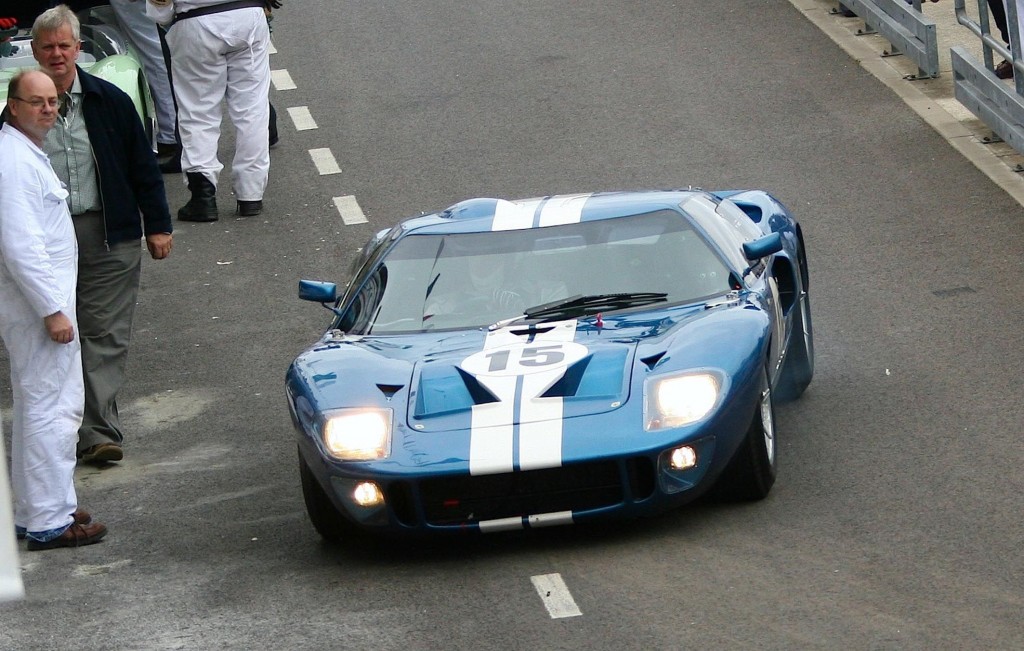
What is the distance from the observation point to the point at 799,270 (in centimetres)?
865

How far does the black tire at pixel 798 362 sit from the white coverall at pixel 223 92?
17.4 feet

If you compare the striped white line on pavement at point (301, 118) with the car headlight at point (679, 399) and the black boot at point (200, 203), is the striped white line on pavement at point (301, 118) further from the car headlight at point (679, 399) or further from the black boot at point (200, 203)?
the car headlight at point (679, 399)

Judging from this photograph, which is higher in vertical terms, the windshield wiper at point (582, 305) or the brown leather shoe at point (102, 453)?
the windshield wiper at point (582, 305)

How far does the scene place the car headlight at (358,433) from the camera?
6.61 m

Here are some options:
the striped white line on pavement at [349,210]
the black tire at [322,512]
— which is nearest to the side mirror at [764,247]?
the black tire at [322,512]

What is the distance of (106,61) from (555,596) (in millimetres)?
7264

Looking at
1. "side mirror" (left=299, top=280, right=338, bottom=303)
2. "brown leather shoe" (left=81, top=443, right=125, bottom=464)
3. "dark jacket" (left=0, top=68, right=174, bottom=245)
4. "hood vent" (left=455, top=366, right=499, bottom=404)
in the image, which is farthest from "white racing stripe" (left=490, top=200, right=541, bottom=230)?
"brown leather shoe" (left=81, top=443, right=125, bottom=464)

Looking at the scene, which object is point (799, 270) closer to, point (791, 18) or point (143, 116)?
point (143, 116)

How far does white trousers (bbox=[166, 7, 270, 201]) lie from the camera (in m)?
12.6

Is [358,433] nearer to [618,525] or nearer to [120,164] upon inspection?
[618,525]

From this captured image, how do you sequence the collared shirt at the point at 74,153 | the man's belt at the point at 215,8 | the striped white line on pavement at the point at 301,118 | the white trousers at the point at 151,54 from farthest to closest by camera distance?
the striped white line on pavement at the point at 301,118
the white trousers at the point at 151,54
the man's belt at the point at 215,8
the collared shirt at the point at 74,153

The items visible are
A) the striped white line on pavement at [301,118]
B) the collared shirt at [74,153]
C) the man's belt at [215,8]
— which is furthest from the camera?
the striped white line on pavement at [301,118]

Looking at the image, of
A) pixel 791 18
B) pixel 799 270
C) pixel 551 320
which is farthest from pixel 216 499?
pixel 791 18

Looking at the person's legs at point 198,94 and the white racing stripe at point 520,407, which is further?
the person's legs at point 198,94
